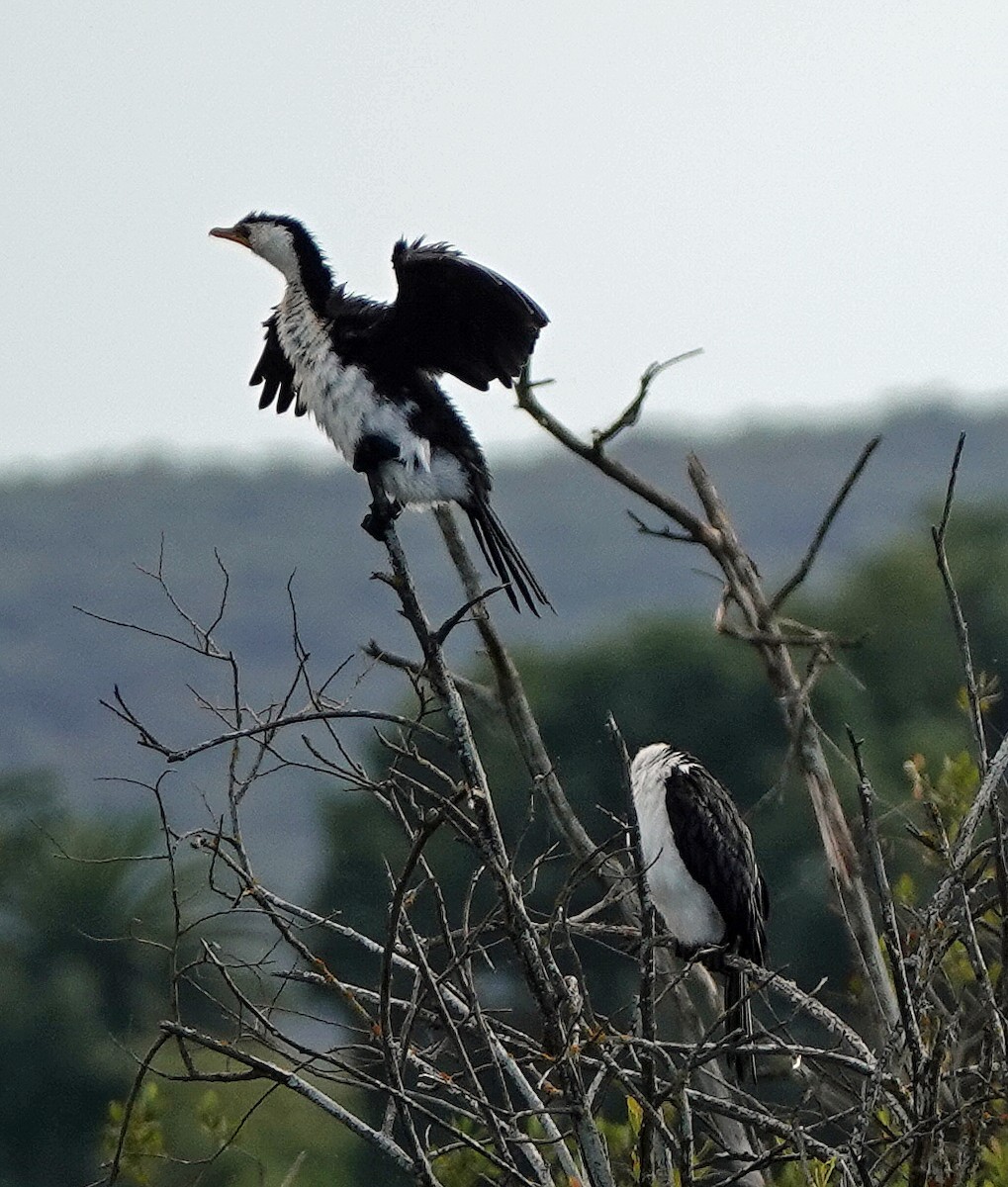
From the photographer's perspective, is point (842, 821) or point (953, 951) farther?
point (842, 821)

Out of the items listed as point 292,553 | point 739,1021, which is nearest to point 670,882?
point 739,1021

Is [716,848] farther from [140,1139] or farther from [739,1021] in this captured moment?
[140,1139]

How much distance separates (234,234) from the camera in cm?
629

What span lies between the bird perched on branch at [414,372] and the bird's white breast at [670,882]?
0.99 metres

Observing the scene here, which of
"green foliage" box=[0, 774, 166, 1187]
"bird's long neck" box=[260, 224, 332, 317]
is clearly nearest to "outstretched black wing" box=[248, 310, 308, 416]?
"bird's long neck" box=[260, 224, 332, 317]

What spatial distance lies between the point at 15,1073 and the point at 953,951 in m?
23.5

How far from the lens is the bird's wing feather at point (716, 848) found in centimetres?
602

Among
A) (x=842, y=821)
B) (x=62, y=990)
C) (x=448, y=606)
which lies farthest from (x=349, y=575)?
(x=842, y=821)

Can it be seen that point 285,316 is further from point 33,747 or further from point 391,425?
point 33,747

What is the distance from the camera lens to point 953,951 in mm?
5355

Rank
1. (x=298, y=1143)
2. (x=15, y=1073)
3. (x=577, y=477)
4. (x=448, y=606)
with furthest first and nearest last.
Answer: (x=577, y=477) < (x=448, y=606) < (x=15, y=1073) < (x=298, y=1143)

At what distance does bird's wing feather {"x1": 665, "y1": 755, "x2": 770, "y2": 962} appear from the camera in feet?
19.8

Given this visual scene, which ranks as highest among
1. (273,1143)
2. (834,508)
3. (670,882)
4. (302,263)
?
(302,263)

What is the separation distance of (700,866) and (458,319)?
1.61 m
